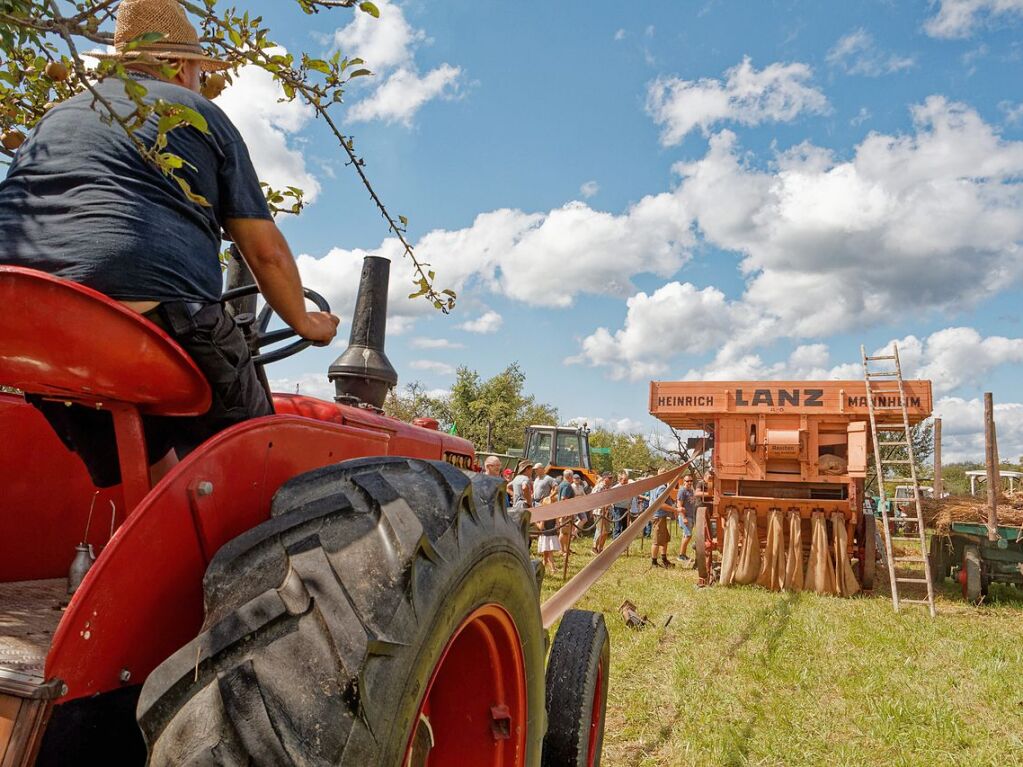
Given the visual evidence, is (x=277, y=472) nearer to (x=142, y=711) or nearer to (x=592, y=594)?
(x=142, y=711)

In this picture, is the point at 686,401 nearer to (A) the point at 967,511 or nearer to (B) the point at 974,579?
(A) the point at 967,511

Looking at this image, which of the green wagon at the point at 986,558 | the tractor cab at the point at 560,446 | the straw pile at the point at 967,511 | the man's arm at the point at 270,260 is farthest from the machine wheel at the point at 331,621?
the tractor cab at the point at 560,446

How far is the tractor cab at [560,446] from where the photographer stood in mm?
20297

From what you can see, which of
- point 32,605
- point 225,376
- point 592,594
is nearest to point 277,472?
point 225,376

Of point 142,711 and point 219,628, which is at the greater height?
point 219,628

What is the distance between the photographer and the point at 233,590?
1.10m

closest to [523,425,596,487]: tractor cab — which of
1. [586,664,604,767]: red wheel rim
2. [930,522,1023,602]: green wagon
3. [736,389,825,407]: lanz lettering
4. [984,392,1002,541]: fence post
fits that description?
[736,389,825,407]: lanz lettering

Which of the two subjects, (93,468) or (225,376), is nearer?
(225,376)

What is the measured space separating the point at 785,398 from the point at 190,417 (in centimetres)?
917

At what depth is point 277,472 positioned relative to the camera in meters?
1.46

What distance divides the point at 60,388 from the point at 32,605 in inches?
31.1

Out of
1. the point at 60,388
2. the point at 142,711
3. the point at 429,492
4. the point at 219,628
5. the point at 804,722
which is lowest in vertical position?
the point at 804,722

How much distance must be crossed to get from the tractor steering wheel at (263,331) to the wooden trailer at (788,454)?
822 centimetres

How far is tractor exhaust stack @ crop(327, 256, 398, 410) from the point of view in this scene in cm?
368
